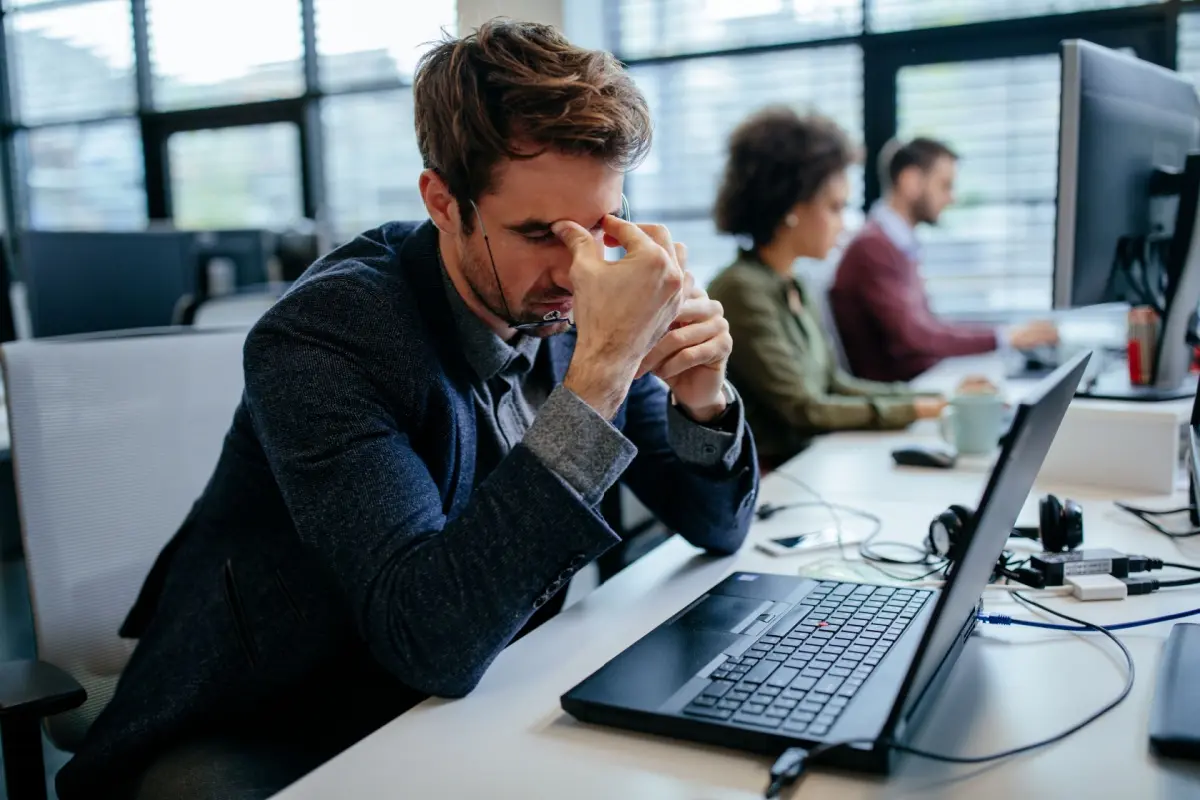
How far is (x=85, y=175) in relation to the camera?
6664 millimetres

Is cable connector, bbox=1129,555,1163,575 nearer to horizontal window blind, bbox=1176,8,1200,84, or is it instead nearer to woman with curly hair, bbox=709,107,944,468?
woman with curly hair, bbox=709,107,944,468

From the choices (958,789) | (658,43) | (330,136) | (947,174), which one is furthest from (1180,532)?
(330,136)

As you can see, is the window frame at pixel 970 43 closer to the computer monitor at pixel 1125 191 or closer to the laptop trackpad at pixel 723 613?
the computer monitor at pixel 1125 191

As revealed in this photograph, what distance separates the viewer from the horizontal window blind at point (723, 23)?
451 cm

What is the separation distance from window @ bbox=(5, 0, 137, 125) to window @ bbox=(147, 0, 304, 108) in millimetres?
206

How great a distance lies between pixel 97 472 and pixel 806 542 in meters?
0.84

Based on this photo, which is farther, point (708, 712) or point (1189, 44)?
point (1189, 44)

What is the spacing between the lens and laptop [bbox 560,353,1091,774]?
27.1 inches

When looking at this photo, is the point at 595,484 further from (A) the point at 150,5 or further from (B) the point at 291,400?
(A) the point at 150,5

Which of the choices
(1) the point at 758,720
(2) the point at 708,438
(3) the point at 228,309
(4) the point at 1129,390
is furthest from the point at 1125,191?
(3) the point at 228,309

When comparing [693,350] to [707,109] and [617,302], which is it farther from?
[707,109]

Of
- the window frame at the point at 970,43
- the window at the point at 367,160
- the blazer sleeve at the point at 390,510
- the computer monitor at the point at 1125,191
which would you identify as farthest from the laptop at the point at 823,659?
the window at the point at 367,160

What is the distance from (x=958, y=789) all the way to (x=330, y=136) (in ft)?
18.6

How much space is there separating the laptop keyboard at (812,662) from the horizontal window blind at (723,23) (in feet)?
12.9
